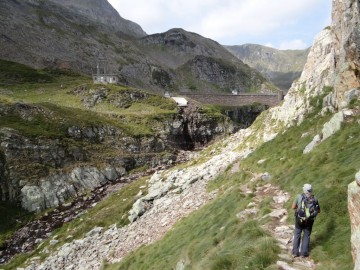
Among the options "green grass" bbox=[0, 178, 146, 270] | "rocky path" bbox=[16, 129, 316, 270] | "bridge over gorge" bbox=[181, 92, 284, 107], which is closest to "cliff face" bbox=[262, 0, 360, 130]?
"rocky path" bbox=[16, 129, 316, 270]

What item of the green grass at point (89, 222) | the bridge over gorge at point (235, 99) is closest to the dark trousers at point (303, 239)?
the green grass at point (89, 222)

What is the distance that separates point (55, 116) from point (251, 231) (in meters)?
70.6

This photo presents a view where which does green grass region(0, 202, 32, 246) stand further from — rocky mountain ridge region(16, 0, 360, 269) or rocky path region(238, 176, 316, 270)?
rocky path region(238, 176, 316, 270)

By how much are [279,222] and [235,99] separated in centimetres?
16912

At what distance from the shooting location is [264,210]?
68.5 feet

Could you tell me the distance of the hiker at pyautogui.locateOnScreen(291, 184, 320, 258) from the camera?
1423cm

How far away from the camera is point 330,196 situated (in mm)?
18031

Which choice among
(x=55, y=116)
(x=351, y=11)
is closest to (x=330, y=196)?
(x=351, y=11)

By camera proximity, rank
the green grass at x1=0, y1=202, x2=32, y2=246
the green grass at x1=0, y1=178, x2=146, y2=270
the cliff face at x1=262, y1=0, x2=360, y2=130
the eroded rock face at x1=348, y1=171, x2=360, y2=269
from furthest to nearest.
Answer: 1. the green grass at x1=0, y1=202, x2=32, y2=246
2. the green grass at x1=0, y1=178, x2=146, y2=270
3. the cliff face at x1=262, y1=0, x2=360, y2=130
4. the eroded rock face at x1=348, y1=171, x2=360, y2=269

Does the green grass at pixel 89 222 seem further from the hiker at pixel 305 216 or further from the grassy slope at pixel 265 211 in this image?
the hiker at pixel 305 216

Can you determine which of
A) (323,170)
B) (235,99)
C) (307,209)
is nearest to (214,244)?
(307,209)

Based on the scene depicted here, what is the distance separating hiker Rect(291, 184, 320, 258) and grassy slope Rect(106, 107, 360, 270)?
0.60 metres

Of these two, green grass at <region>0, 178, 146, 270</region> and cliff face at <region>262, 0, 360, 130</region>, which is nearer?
cliff face at <region>262, 0, 360, 130</region>

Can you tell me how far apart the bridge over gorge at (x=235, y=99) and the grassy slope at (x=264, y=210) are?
137 meters
